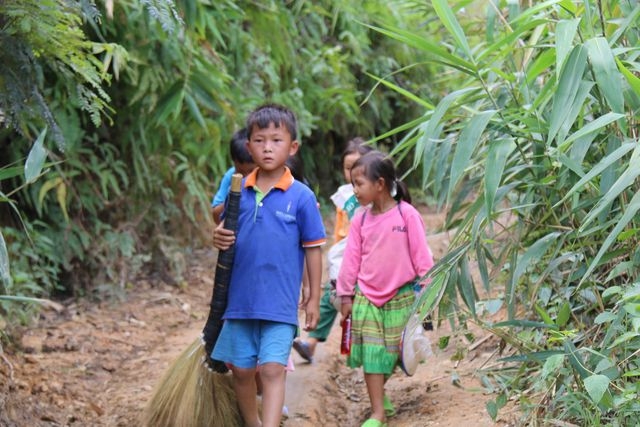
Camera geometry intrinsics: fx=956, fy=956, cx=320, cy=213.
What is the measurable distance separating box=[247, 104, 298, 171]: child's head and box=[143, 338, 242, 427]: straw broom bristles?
867 millimetres

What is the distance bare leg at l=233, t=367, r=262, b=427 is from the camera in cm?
402

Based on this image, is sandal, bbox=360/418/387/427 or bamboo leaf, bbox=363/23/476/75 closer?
bamboo leaf, bbox=363/23/476/75

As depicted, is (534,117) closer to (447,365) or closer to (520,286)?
(520,286)

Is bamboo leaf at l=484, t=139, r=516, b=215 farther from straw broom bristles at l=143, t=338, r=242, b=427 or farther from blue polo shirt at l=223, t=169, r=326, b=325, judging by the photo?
straw broom bristles at l=143, t=338, r=242, b=427

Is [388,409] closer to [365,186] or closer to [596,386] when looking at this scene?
[365,186]

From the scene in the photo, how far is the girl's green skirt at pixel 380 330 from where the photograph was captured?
14.6ft

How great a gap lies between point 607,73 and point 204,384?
217 cm

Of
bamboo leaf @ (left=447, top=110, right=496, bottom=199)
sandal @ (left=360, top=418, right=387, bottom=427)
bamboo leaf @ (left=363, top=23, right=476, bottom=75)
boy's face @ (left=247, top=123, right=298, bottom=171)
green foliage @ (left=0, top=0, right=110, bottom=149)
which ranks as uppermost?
green foliage @ (left=0, top=0, right=110, bottom=149)

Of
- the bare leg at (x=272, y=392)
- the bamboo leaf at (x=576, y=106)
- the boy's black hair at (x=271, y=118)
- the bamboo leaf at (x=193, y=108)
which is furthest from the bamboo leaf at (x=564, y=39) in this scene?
the bamboo leaf at (x=193, y=108)

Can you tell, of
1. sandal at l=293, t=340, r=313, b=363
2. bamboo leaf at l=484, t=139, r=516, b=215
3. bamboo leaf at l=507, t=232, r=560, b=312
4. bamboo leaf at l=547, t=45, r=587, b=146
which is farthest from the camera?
sandal at l=293, t=340, r=313, b=363

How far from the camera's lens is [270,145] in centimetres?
398

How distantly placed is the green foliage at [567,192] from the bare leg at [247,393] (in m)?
0.86

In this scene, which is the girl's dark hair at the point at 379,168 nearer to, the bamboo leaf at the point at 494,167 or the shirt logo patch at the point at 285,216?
the shirt logo patch at the point at 285,216

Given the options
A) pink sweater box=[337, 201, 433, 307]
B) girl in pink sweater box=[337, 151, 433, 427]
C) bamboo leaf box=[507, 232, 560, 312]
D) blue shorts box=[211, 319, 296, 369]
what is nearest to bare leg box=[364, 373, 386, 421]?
girl in pink sweater box=[337, 151, 433, 427]
